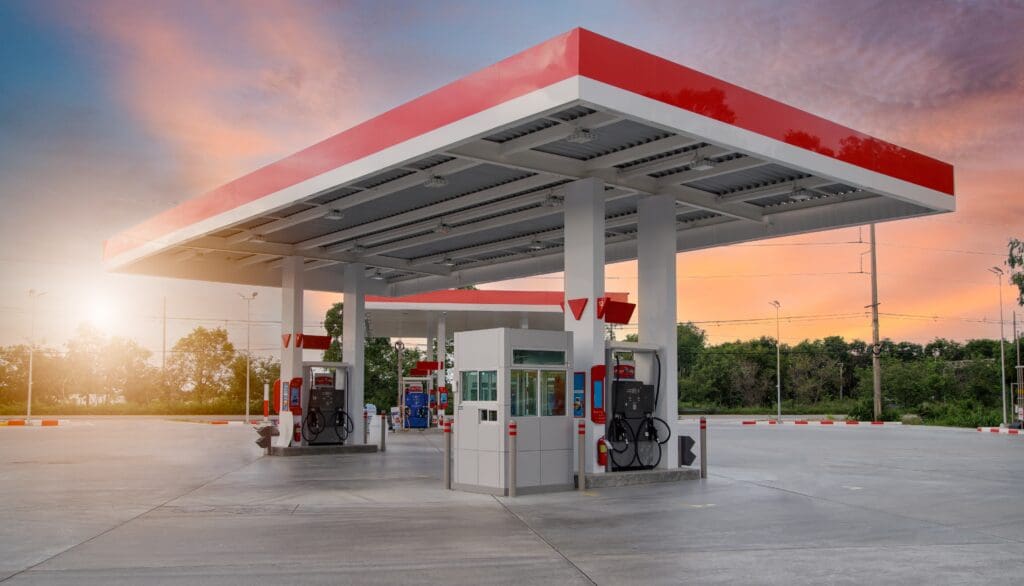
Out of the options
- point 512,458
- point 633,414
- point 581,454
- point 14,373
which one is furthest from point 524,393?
point 14,373

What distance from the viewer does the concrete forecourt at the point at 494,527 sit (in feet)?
26.6

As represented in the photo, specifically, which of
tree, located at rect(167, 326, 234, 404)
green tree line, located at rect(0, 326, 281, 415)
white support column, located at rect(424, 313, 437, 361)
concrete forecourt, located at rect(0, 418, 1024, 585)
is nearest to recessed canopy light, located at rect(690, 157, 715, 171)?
concrete forecourt, located at rect(0, 418, 1024, 585)

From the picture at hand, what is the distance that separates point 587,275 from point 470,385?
104 inches

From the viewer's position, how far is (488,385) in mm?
14188

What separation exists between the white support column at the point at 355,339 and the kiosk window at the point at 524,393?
10635mm

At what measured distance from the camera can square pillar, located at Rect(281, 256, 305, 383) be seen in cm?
2334

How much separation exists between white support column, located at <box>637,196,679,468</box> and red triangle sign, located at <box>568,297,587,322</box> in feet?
6.50

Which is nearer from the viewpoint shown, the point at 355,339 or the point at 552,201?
the point at 552,201

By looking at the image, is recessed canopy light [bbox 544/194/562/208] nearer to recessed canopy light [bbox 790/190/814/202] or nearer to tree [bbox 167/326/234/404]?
recessed canopy light [bbox 790/190/814/202]

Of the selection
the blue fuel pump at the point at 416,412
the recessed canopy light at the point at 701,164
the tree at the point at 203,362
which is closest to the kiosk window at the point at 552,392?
the recessed canopy light at the point at 701,164

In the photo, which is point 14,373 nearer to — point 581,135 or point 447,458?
point 447,458

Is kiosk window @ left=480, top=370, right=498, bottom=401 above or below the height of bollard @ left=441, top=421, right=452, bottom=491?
above

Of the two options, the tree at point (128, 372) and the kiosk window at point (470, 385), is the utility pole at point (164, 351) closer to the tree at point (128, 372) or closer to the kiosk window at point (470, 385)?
the tree at point (128, 372)

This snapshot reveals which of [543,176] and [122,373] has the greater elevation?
[543,176]
